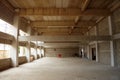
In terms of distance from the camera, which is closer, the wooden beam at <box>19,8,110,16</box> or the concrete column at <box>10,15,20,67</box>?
the wooden beam at <box>19,8,110,16</box>

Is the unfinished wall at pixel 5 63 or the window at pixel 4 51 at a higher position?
the window at pixel 4 51

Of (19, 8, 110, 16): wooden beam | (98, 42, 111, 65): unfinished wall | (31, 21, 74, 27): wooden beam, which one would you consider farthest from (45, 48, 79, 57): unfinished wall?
(19, 8, 110, 16): wooden beam

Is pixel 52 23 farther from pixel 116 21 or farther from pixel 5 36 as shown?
pixel 116 21

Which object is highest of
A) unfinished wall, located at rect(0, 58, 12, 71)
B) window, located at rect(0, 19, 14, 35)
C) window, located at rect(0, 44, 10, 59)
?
window, located at rect(0, 19, 14, 35)

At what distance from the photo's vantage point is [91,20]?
13.7 meters

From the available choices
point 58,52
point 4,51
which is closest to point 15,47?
point 4,51

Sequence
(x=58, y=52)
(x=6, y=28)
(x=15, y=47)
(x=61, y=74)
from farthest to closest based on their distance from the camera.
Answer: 1. (x=58, y=52)
2. (x=15, y=47)
3. (x=6, y=28)
4. (x=61, y=74)

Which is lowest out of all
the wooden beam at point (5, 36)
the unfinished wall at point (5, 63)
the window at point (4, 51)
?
the unfinished wall at point (5, 63)

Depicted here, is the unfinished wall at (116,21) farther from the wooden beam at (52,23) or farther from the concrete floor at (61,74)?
the wooden beam at (52,23)

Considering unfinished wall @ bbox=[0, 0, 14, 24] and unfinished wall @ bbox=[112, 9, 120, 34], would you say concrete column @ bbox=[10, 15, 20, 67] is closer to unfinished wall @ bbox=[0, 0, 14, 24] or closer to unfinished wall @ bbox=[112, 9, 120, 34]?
unfinished wall @ bbox=[0, 0, 14, 24]

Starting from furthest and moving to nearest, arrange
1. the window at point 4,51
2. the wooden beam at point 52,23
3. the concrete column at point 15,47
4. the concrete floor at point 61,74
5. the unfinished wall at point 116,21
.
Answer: the wooden beam at point 52,23 → the concrete column at point 15,47 → the unfinished wall at point 116,21 → the window at point 4,51 → the concrete floor at point 61,74

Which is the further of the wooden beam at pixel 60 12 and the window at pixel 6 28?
the wooden beam at pixel 60 12

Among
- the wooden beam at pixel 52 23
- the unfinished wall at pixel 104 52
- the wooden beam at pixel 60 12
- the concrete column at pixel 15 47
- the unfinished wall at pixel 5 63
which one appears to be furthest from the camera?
the wooden beam at pixel 52 23

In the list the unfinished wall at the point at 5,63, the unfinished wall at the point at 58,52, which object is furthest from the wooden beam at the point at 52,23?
the unfinished wall at the point at 58,52
